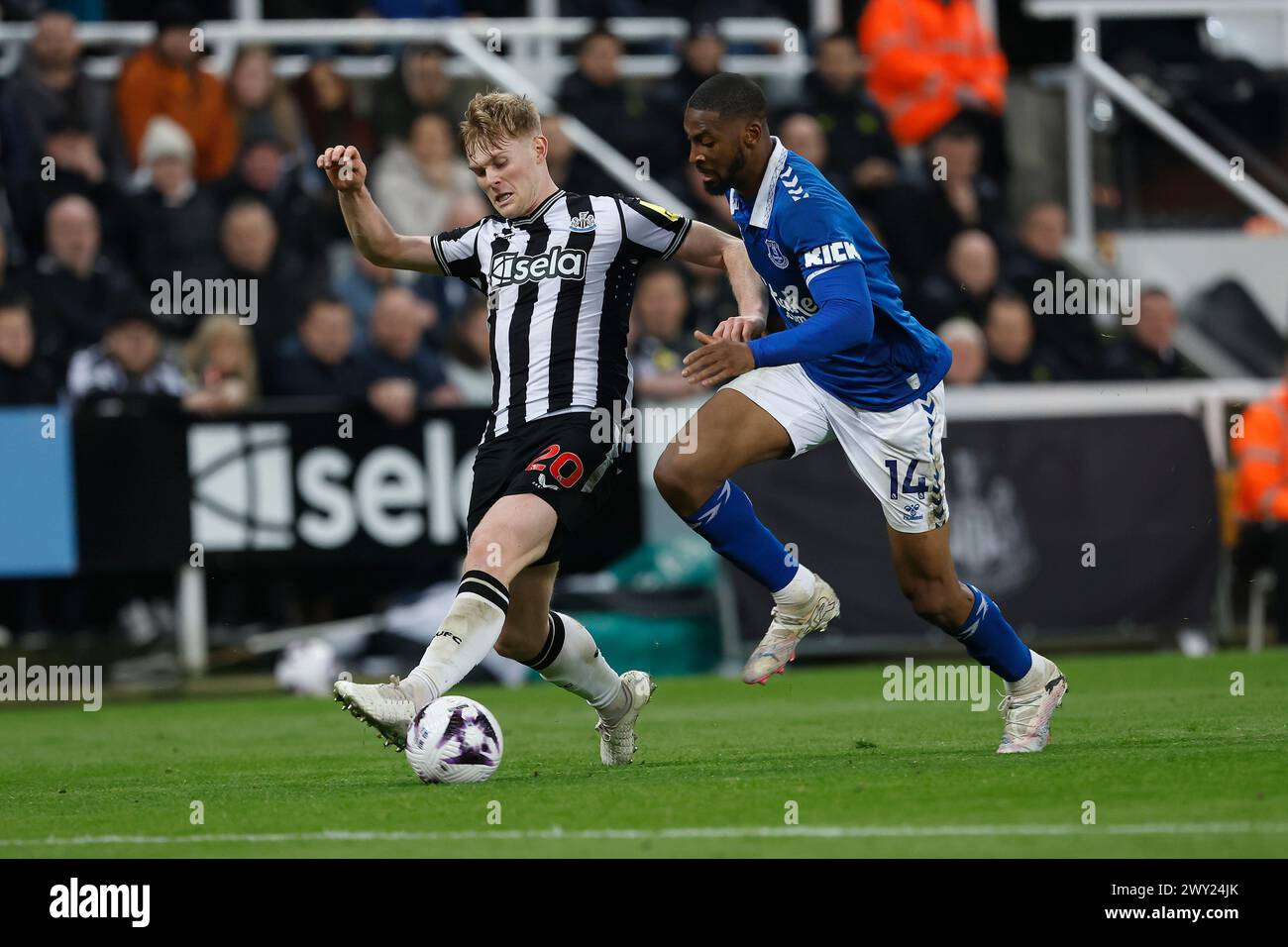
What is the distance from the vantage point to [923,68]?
15.8m

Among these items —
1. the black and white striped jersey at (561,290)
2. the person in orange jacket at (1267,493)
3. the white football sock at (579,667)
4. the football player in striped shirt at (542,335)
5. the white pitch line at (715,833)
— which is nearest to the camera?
the white pitch line at (715,833)

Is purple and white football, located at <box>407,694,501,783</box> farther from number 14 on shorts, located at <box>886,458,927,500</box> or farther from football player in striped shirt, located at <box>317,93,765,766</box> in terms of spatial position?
number 14 on shorts, located at <box>886,458,927,500</box>

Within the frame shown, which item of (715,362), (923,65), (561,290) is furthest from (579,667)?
(923,65)

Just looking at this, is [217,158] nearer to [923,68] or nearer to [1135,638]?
[923,68]

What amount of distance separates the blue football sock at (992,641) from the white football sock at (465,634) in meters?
1.77

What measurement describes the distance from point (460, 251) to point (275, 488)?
17.4 feet

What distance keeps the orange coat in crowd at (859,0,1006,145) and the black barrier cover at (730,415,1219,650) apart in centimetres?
353

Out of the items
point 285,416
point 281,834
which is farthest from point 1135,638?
point 281,834

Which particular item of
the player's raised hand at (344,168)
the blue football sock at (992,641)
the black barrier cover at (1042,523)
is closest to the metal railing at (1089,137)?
the black barrier cover at (1042,523)

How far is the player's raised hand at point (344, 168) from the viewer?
23.3 ft

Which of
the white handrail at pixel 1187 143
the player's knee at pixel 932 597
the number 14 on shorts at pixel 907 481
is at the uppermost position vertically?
the white handrail at pixel 1187 143

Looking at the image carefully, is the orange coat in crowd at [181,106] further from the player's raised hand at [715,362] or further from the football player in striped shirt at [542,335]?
the player's raised hand at [715,362]

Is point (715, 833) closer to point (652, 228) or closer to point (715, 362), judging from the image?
point (715, 362)

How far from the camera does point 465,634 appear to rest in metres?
6.57
